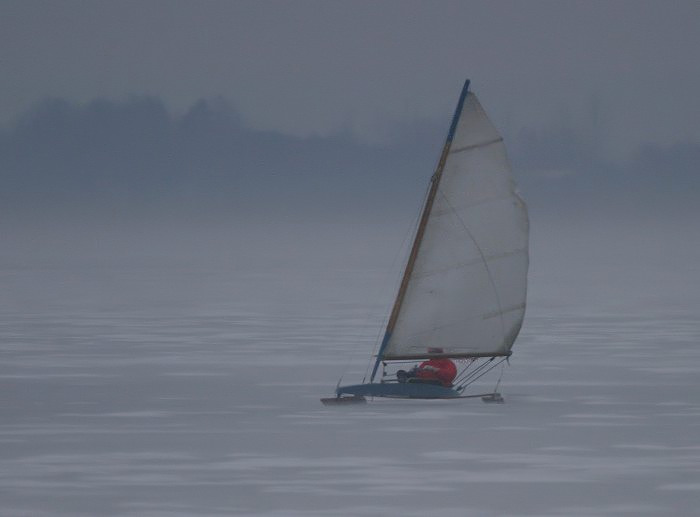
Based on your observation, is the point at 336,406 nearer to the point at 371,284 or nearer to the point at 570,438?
the point at 570,438

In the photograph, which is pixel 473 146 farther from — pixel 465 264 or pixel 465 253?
pixel 465 264

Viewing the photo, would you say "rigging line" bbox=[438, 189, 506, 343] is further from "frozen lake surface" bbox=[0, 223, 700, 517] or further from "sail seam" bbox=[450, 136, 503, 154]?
"frozen lake surface" bbox=[0, 223, 700, 517]

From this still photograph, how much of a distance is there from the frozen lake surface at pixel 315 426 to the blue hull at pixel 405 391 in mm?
326

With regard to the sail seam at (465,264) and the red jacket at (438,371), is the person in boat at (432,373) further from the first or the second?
the sail seam at (465,264)

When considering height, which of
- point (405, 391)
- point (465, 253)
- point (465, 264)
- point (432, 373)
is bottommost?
point (405, 391)

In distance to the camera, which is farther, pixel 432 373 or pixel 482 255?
pixel 432 373

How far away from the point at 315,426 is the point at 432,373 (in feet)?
12.3

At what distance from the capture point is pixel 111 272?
13950 centimetres

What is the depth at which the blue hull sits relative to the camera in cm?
4012

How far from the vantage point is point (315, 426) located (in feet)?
124

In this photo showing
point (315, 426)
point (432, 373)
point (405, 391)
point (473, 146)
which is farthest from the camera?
point (432, 373)

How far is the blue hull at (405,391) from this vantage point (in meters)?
40.1

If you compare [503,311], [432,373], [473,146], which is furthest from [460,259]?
[432,373]

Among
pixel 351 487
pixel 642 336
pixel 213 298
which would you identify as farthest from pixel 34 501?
pixel 213 298
